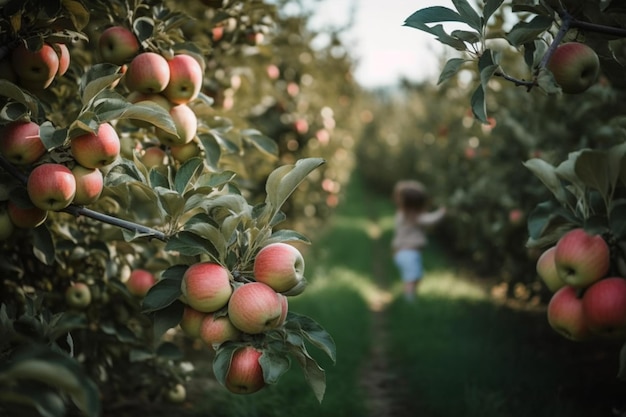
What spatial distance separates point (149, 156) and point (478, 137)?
4.72 meters

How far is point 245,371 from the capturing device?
4.60 ft

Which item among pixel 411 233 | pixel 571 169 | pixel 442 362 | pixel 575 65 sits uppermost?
pixel 575 65

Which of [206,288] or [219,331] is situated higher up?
[206,288]

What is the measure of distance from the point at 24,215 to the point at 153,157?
1.78 feet

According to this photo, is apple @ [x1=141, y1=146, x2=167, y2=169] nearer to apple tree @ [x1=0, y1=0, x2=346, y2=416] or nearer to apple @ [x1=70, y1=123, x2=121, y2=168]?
apple tree @ [x1=0, y1=0, x2=346, y2=416]

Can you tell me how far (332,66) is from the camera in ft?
25.5

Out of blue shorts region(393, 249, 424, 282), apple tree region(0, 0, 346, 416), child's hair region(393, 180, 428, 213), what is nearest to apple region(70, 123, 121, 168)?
apple tree region(0, 0, 346, 416)

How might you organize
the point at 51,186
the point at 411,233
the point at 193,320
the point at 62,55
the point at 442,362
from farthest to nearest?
the point at 411,233 → the point at 442,362 → the point at 62,55 → the point at 193,320 → the point at 51,186

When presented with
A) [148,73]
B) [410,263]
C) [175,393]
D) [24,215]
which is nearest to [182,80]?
[148,73]

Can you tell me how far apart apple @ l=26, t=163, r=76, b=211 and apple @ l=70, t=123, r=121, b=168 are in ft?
0.17

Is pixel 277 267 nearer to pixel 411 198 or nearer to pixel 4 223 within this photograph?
pixel 4 223

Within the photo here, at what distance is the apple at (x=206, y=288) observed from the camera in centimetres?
142

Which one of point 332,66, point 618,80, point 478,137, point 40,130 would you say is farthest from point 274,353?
point 332,66

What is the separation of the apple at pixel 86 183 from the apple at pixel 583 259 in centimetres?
117
